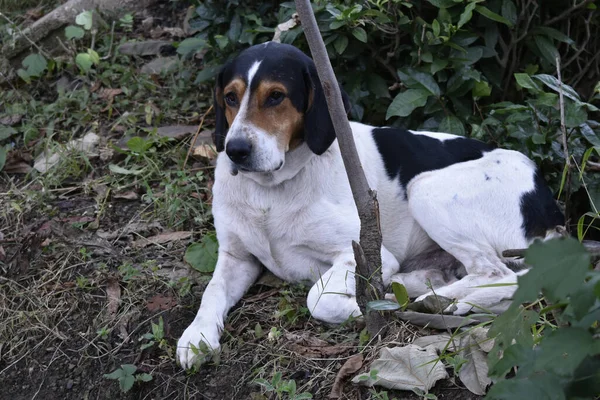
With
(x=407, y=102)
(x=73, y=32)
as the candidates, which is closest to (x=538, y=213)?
(x=407, y=102)

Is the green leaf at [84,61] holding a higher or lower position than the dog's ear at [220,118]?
lower

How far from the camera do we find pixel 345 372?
10.3 ft

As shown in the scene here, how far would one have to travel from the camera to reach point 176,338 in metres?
3.74

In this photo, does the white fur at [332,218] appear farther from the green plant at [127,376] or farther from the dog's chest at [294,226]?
the green plant at [127,376]

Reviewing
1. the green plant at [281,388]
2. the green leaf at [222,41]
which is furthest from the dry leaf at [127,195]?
the green plant at [281,388]

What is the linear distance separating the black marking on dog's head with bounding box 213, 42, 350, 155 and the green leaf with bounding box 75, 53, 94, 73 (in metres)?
2.65

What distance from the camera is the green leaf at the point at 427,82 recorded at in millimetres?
4629

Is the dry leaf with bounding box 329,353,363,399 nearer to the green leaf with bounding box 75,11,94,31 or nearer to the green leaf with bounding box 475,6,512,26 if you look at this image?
the green leaf with bounding box 475,6,512,26

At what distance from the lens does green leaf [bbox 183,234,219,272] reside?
4309mm

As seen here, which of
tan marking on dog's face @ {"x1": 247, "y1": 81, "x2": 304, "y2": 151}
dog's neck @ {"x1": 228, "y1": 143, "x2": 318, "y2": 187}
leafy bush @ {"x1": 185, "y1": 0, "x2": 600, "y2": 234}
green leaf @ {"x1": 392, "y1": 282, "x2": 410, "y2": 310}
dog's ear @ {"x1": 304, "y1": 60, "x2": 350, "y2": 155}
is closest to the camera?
green leaf @ {"x1": 392, "y1": 282, "x2": 410, "y2": 310}

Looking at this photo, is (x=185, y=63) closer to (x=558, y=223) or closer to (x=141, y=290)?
(x=141, y=290)

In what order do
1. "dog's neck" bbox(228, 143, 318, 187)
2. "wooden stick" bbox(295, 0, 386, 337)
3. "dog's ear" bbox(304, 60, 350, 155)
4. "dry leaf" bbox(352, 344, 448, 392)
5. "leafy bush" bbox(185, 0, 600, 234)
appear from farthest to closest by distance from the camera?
"leafy bush" bbox(185, 0, 600, 234)
"dog's neck" bbox(228, 143, 318, 187)
"dog's ear" bbox(304, 60, 350, 155)
"dry leaf" bbox(352, 344, 448, 392)
"wooden stick" bbox(295, 0, 386, 337)

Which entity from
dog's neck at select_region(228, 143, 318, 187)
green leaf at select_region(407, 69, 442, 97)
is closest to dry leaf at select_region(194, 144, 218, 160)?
dog's neck at select_region(228, 143, 318, 187)

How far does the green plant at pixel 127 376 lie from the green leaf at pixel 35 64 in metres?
3.38
